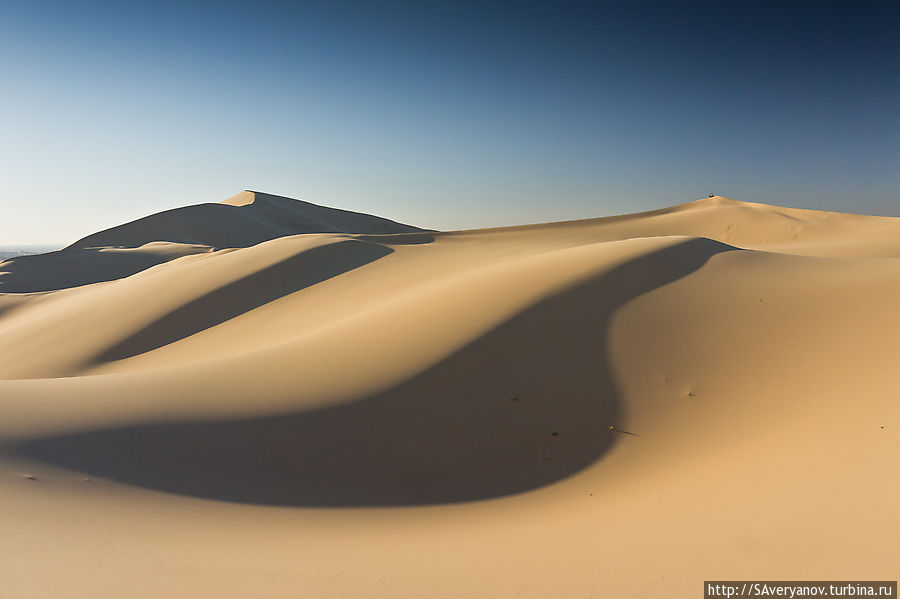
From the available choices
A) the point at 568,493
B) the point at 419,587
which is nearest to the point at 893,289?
the point at 568,493

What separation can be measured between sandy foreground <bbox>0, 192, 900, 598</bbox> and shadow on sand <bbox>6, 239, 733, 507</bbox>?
0.02 meters

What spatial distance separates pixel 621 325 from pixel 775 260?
14.7 ft

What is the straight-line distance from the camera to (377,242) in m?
18.0

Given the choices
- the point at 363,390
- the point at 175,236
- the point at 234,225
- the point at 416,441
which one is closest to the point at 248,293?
the point at 363,390

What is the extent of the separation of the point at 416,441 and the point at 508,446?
0.87m

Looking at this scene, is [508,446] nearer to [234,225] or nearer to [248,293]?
[248,293]

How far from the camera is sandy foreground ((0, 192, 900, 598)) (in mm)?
2777

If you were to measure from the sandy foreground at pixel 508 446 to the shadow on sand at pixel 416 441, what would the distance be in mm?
23

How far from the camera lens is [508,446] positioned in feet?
16.3

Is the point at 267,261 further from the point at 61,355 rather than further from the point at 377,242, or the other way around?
the point at 61,355

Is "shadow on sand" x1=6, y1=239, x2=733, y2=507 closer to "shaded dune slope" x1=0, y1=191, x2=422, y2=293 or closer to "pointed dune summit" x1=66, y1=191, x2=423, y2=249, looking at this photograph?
"shaded dune slope" x1=0, y1=191, x2=422, y2=293

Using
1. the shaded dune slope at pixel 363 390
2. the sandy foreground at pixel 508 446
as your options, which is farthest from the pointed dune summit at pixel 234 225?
the sandy foreground at pixel 508 446

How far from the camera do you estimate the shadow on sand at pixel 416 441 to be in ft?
13.6

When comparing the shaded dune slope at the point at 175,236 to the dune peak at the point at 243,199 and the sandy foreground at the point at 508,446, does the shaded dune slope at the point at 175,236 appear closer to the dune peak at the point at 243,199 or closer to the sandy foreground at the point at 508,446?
the dune peak at the point at 243,199
